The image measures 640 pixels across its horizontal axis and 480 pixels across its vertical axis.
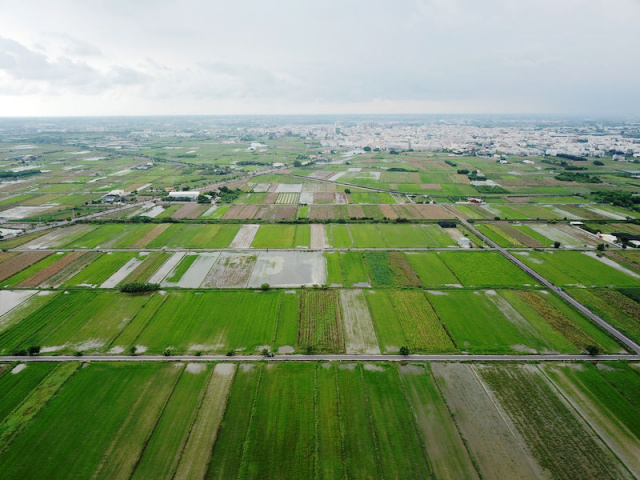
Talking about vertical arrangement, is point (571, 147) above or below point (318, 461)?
above

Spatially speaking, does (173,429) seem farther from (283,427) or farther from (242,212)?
(242,212)

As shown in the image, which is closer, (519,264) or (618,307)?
(618,307)

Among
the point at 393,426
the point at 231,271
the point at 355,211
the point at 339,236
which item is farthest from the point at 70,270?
the point at 355,211

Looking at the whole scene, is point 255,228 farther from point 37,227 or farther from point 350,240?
point 37,227

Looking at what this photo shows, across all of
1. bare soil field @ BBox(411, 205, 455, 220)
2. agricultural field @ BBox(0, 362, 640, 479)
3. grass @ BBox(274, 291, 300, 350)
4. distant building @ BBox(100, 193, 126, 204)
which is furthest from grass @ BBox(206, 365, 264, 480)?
distant building @ BBox(100, 193, 126, 204)

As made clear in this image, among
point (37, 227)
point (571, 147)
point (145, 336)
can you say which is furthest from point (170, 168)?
point (571, 147)
